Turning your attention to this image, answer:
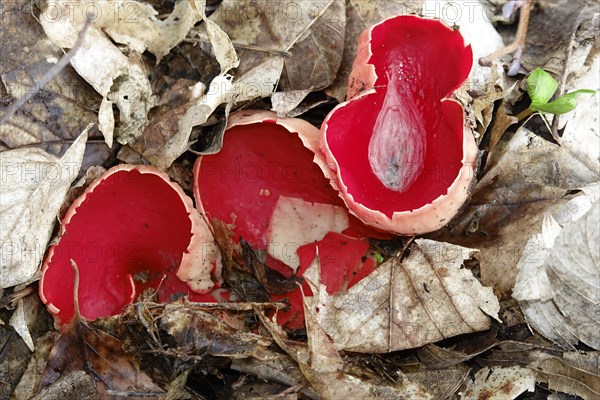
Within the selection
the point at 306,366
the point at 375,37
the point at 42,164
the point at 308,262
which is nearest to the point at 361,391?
the point at 306,366

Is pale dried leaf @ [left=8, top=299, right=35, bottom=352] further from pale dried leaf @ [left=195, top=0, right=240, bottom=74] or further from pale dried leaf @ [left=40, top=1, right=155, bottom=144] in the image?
pale dried leaf @ [left=195, top=0, right=240, bottom=74]

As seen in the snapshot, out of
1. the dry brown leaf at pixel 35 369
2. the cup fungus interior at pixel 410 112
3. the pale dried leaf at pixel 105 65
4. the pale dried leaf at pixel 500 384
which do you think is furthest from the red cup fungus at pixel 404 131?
the dry brown leaf at pixel 35 369

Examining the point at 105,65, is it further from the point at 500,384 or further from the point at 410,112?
the point at 500,384

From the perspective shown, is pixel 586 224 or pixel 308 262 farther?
pixel 308 262

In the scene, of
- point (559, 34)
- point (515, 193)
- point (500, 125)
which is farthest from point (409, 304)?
point (559, 34)

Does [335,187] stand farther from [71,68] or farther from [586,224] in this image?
[71,68]

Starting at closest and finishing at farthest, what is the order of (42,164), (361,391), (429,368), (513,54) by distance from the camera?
1. (361,391)
2. (429,368)
3. (42,164)
4. (513,54)

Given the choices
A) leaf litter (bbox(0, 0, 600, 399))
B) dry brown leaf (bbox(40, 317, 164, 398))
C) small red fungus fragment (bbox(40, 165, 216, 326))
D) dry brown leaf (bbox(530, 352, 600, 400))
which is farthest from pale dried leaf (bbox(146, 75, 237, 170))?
dry brown leaf (bbox(530, 352, 600, 400))

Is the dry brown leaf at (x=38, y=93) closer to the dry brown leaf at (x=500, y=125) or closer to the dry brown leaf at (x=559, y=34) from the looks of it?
the dry brown leaf at (x=500, y=125)
